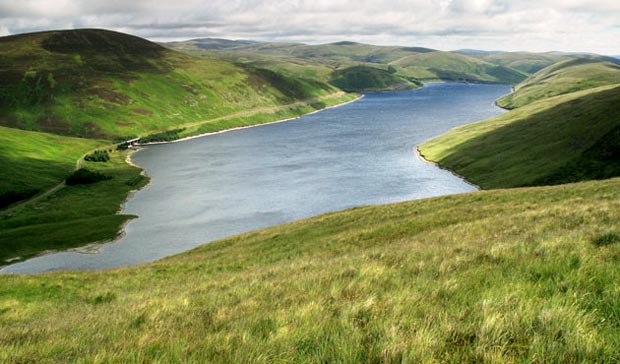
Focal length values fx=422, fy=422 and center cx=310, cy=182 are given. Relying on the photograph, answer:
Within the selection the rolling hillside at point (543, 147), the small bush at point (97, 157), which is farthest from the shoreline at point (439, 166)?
the small bush at point (97, 157)

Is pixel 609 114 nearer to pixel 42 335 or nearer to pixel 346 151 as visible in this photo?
pixel 346 151

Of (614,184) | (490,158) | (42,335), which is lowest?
(490,158)

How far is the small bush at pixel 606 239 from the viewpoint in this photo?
10808 millimetres

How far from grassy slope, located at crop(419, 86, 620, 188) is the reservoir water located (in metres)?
6.59

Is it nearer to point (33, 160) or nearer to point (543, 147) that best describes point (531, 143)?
point (543, 147)

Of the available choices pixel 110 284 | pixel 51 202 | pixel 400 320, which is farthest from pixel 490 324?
pixel 51 202

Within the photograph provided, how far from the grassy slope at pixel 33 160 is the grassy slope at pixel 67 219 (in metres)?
8.24

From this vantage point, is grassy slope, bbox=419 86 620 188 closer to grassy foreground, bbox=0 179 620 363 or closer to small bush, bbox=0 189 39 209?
grassy foreground, bbox=0 179 620 363

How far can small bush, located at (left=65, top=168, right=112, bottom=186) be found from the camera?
407 feet

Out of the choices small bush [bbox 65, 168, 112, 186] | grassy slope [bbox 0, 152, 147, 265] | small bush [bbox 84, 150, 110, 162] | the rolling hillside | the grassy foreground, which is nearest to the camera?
the grassy foreground

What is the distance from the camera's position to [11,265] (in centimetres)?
6881

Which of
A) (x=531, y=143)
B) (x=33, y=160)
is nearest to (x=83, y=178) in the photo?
(x=33, y=160)

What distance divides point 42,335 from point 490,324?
28.5ft

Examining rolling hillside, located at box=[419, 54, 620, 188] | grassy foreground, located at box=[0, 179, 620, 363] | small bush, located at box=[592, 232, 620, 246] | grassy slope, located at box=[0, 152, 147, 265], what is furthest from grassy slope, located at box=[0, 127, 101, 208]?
small bush, located at box=[592, 232, 620, 246]
